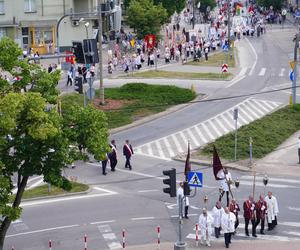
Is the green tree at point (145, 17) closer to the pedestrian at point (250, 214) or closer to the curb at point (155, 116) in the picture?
the curb at point (155, 116)

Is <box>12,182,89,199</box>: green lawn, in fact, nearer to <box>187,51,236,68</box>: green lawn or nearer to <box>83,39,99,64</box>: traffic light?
<box>83,39,99,64</box>: traffic light

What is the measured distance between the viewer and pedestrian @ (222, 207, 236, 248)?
2662cm

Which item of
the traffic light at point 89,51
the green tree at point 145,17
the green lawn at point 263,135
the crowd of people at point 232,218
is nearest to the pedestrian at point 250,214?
the crowd of people at point 232,218

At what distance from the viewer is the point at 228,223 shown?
26625mm

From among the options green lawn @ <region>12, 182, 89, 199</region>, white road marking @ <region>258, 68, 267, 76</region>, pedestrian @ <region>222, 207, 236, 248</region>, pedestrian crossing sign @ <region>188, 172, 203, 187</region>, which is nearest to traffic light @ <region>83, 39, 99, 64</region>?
green lawn @ <region>12, 182, 89, 199</region>

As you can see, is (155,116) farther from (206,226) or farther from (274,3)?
(274,3)

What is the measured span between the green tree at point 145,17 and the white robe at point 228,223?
48.0m

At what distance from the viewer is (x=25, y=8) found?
74.7m

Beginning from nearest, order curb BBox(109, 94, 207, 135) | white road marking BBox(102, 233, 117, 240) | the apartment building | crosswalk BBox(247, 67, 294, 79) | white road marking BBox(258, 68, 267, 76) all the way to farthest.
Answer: white road marking BBox(102, 233, 117, 240) → curb BBox(109, 94, 207, 135) → crosswalk BBox(247, 67, 294, 79) → white road marking BBox(258, 68, 267, 76) → the apartment building

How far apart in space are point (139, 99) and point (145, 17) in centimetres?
2462

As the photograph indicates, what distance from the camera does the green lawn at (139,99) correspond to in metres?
47.2

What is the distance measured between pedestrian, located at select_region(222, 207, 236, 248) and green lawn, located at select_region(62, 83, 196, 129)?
1926 cm

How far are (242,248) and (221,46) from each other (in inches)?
2216

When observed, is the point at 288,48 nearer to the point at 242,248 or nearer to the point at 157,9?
the point at 157,9
